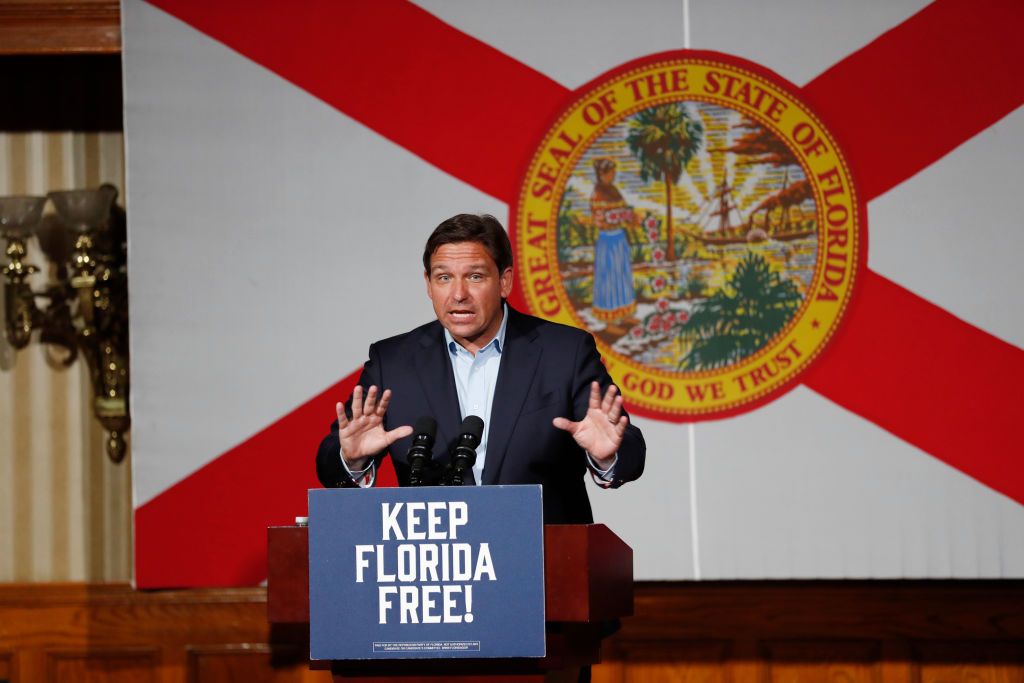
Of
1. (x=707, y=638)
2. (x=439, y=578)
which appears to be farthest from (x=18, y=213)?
(x=439, y=578)

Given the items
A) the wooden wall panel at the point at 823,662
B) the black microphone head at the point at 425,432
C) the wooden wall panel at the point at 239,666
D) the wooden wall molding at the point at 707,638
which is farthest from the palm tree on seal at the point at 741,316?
the black microphone head at the point at 425,432

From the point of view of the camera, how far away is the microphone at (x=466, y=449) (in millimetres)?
1904

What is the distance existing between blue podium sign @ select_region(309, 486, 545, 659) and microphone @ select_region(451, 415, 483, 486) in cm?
10

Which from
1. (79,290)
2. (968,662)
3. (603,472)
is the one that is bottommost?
(968,662)

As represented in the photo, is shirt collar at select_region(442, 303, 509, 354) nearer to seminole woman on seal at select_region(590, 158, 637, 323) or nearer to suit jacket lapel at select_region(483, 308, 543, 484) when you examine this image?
suit jacket lapel at select_region(483, 308, 543, 484)

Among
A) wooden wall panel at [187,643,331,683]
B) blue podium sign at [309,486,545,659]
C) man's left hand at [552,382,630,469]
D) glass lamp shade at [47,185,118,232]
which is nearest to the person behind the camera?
blue podium sign at [309,486,545,659]

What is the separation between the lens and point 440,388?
2.29m

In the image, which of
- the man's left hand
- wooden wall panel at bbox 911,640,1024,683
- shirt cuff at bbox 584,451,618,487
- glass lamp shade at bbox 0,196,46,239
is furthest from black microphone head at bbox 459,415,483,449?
glass lamp shade at bbox 0,196,46,239

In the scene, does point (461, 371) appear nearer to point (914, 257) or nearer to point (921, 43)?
point (914, 257)

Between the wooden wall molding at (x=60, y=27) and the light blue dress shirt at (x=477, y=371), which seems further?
the wooden wall molding at (x=60, y=27)

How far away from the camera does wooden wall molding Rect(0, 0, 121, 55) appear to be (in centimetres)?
388

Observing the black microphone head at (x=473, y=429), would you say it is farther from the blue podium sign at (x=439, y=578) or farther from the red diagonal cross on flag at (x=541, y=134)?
the red diagonal cross on flag at (x=541, y=134)

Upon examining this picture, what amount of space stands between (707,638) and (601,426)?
193 cm

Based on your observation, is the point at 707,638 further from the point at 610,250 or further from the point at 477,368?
the point at 477,368
